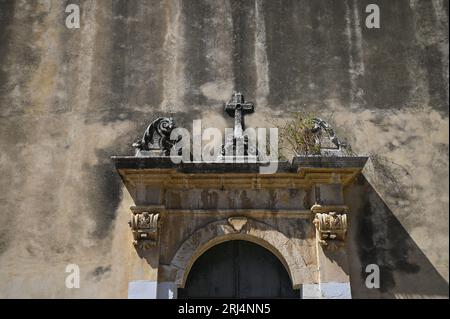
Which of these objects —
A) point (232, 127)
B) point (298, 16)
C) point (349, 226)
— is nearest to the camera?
point (349, 226)

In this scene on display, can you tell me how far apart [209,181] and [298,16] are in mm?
2526

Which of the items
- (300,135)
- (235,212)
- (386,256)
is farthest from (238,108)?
(386,256)

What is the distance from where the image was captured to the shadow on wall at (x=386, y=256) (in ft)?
20.1

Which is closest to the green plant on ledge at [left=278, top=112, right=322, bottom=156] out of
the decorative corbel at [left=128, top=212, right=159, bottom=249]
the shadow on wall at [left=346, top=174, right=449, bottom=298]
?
the shadow on wall at [left=346, top=174, right=449, bottom=298]

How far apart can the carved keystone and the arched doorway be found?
27 centimetres

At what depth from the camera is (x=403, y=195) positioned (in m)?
6.53

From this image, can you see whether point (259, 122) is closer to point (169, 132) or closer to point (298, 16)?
point (169, 132)

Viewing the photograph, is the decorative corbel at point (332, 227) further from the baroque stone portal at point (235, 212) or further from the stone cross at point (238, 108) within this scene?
the stone cross at point (238, 108)

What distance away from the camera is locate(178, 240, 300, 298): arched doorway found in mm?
6286

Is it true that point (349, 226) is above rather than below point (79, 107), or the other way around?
below

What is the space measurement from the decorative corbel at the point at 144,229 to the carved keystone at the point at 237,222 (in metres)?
0.82
